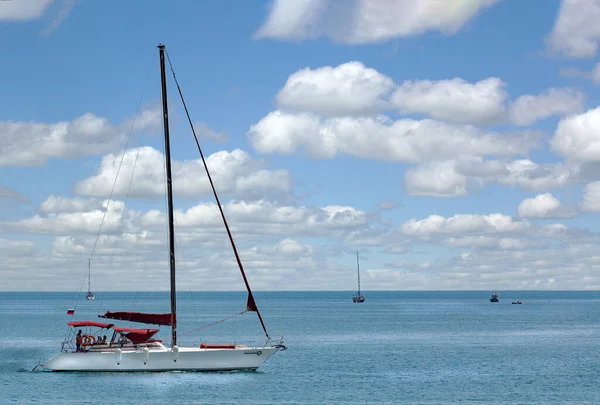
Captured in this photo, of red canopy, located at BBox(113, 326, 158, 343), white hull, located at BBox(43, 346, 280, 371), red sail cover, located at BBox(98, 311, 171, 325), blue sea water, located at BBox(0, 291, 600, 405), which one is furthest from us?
red canopy, located at BBox(113, 326, 158, 343)

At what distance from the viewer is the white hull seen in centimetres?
6638

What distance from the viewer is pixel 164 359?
218 feet

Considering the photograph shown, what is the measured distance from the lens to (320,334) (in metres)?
130

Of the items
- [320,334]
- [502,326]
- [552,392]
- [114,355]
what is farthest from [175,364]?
[502,326]

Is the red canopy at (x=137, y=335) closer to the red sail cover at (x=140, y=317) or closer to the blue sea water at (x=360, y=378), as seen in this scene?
the red sail cover at (x=140, y=317)

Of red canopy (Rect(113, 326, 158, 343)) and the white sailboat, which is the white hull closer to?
the white sailboat

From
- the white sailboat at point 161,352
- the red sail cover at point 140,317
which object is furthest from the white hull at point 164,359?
the red sail cover at point 140,317

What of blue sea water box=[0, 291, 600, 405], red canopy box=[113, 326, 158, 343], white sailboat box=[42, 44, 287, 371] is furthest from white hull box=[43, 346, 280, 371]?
red canopy box=[113, 326, 158, 343]

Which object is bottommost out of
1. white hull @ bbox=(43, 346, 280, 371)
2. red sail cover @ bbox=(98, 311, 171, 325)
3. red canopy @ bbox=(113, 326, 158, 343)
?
white hull @ bbox=(43, 346, 280, 371)

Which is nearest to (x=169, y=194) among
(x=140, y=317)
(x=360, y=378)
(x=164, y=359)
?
(x=140, y=317)

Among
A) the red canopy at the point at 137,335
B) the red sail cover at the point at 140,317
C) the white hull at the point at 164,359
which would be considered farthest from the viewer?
the red canopy at the point at 137,335

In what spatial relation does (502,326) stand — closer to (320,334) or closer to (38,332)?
(320,334)

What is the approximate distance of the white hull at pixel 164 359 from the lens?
66.4 metres

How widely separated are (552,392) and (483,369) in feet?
47.6
